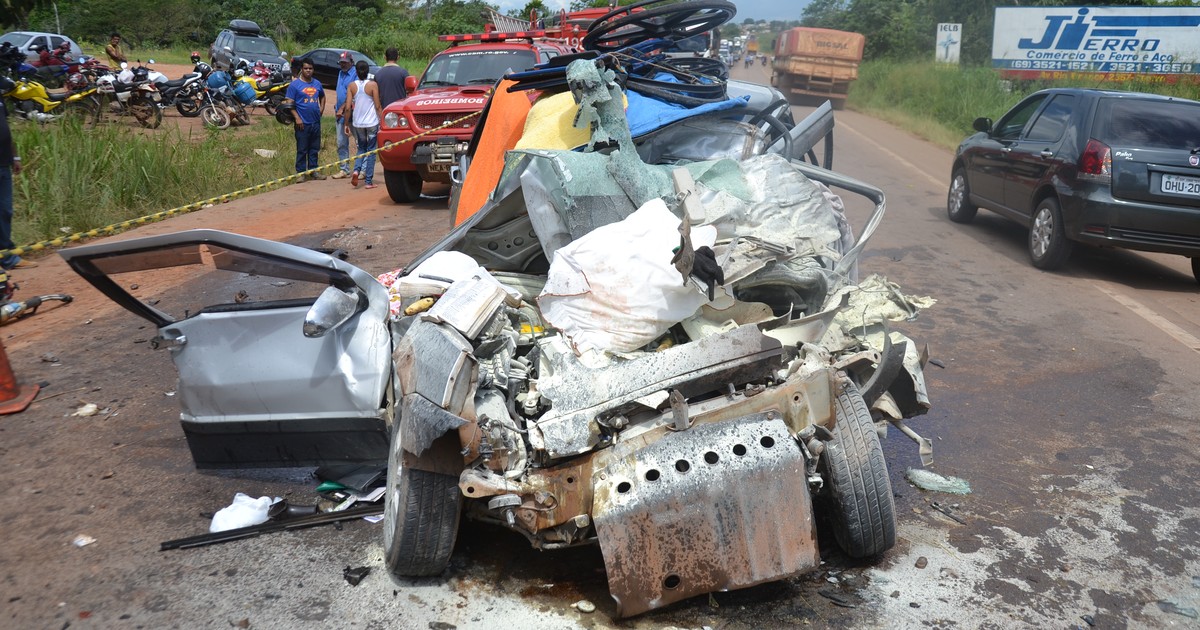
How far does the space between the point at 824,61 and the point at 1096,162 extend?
22.5 metres

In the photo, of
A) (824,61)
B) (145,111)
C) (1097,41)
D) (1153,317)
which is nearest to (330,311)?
(1153,317)

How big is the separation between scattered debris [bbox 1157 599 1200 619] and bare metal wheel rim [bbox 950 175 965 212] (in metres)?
8.29

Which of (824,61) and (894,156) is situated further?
(824,61)

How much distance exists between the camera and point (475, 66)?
12.0m

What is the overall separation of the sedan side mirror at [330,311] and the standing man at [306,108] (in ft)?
32.8

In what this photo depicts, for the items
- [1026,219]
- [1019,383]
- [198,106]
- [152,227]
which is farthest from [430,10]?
[1019,383]

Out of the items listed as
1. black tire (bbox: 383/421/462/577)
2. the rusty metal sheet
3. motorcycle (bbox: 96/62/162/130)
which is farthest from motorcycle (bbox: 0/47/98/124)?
the rusty metal sheet

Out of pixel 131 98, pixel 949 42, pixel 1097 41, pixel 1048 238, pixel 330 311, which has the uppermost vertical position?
pixel 949 42

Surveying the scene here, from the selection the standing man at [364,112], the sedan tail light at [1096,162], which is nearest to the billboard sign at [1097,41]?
the sedan tail light at [1096,162]

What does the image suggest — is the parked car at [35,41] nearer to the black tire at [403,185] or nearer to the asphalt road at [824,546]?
the black tire at [403,185]

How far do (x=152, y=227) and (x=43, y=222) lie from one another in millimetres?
1193

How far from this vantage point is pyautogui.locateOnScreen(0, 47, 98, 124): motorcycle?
55.5 feet

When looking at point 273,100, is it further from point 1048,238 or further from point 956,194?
point 1048,238

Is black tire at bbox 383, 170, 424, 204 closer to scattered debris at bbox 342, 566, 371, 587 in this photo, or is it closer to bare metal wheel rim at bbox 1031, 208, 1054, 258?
bare metal wheel rim at bbox 1031, 208, 1054, 258
